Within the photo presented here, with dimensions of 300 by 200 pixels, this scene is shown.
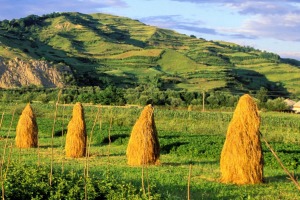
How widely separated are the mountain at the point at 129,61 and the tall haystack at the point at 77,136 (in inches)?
2099

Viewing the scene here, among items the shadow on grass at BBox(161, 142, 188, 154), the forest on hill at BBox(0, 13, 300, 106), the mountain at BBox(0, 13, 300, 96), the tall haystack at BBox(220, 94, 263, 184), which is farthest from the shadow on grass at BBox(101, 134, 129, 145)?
the mountain at BBox(0, 13, 300, 96)

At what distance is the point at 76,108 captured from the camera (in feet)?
65.6

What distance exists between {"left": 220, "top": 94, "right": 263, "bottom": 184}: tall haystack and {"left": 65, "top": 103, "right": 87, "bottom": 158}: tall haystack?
23.6 ft

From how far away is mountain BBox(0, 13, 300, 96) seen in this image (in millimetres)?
79750

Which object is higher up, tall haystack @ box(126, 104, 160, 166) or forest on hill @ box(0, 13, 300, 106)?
forest on hill @ box(0, 13, 300, 106)

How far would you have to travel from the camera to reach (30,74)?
72.8 meters

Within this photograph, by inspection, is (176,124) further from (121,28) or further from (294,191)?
(121,28)

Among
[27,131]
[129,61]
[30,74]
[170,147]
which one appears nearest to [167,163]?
[170,147]

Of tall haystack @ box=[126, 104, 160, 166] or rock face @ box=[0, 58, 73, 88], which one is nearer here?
tall haystack @ box=[126, 104, 160, 166]

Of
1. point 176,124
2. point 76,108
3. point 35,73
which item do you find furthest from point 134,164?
point 35,73

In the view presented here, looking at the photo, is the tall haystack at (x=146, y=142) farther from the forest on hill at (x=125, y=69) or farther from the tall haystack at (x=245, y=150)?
the forest on hill at (x=125, y=69)

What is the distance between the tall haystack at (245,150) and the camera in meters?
14.4

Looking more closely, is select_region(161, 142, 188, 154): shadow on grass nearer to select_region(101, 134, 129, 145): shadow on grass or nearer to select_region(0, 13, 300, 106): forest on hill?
select_region(101, 134, 129, 145): shadow on grass

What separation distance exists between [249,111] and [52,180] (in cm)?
606
